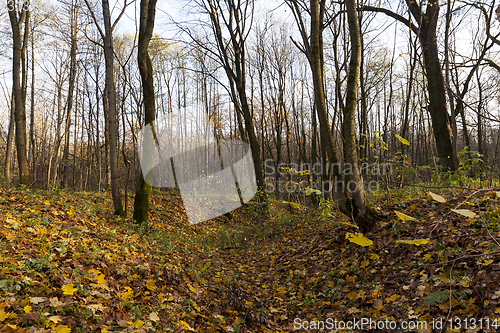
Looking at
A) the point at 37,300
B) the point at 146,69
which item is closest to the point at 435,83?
the point at 146,69

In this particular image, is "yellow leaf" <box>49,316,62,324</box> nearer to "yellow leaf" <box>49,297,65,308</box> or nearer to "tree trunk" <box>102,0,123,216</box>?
"yellow leaf" <box>49,297,65,308</box>

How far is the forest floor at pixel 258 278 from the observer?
97.8 inches

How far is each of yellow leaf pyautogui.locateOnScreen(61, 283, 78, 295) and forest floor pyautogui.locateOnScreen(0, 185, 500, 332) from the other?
2cm

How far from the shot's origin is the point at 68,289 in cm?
261

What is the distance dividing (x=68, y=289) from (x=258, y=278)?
3.50m

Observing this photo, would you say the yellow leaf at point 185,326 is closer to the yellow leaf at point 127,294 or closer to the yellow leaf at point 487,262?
the yellow leaf at point 127,294

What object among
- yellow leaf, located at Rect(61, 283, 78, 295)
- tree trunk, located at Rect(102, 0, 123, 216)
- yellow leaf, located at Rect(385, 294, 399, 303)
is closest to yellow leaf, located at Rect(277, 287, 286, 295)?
yellow leaf, located at Rect(385, 294, 399, 303)

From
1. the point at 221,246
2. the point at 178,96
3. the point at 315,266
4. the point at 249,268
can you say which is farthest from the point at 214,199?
the point at 178,96

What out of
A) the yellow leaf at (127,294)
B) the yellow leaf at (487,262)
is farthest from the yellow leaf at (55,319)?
the yellow leaf at (487,262)

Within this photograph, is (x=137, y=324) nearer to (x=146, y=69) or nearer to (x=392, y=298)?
(x=392, y=298)

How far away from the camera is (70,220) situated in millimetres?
5059

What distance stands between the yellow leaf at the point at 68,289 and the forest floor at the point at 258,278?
0.7 inches

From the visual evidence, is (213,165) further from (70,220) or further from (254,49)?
(70,220)

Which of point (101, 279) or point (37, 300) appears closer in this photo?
point (37, 300)
